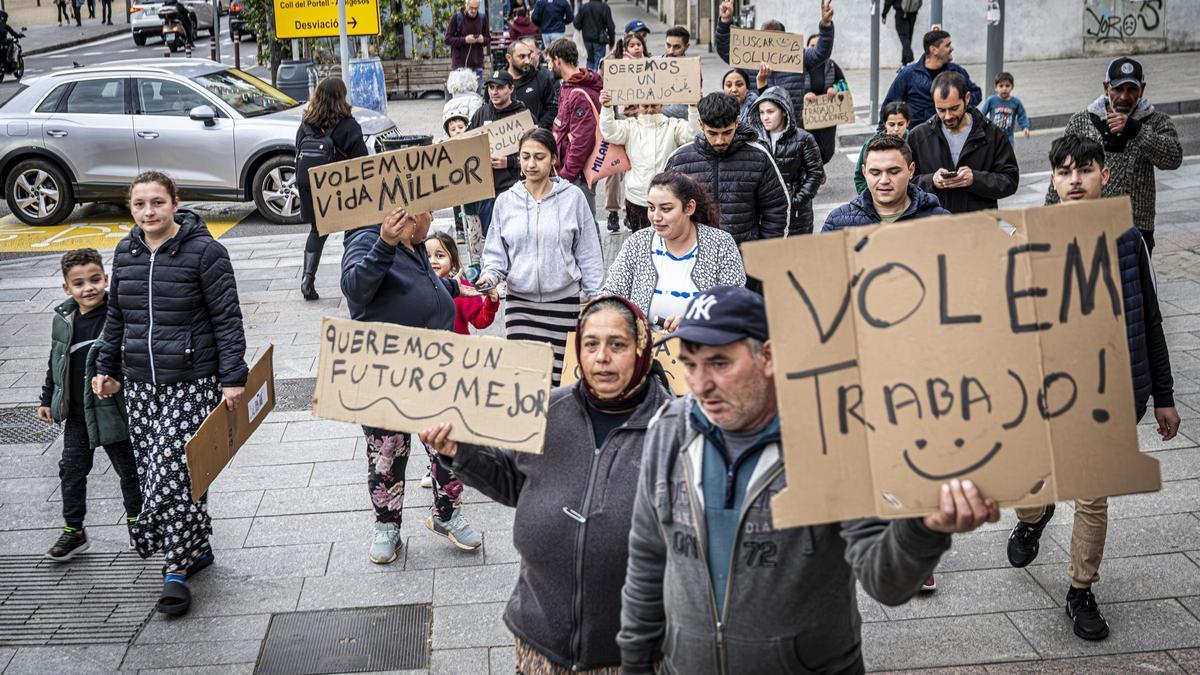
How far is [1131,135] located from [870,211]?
225cm

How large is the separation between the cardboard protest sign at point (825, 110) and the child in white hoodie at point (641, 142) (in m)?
1.99

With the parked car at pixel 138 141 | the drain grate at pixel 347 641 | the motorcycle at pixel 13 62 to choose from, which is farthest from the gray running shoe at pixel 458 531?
the motorcycle at pixel 13 62

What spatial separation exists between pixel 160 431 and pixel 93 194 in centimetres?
1034

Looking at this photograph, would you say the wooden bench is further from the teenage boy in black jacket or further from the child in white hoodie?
the teenage boy in black jacket

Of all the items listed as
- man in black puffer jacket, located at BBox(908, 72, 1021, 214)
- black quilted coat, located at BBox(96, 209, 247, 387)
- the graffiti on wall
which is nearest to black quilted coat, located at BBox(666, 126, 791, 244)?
man in black puffer jacket, located at BBox(908, 72, 1021, 214)

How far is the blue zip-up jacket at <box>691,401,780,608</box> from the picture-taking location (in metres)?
3.01

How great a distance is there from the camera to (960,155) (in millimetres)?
7246

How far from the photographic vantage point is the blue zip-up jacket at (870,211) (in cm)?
571

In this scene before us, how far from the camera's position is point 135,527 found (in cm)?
587

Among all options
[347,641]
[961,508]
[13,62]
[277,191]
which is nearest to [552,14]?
[277,191]

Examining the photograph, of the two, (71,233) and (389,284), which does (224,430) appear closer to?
(389,284)

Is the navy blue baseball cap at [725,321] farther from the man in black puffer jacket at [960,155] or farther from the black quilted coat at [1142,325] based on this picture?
the man in black puffer jacket at [960,155]

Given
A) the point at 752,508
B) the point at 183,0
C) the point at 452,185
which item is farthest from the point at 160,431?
the point at 183,0

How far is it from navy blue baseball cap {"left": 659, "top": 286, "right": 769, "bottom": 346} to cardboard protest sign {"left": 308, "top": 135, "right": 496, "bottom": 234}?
2.61m
